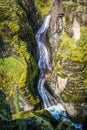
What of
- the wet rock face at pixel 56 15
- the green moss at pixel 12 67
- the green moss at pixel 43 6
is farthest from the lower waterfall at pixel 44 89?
the green moss at pixel 43 6

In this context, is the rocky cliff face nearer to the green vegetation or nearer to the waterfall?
the green vegetation

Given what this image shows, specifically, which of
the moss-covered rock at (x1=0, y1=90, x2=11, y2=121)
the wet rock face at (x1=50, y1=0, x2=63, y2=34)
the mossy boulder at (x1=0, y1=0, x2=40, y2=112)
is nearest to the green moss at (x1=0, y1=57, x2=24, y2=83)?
the mossy boulder at (x1=0, y1=0, x2=40, y2=112)

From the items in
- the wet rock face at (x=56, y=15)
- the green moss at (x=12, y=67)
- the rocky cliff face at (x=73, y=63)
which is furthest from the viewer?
the wet rock face at (x=56, y=15)

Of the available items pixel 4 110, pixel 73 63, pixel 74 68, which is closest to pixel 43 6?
pixel 73 63

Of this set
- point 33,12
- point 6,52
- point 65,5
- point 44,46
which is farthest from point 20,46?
point 33,12

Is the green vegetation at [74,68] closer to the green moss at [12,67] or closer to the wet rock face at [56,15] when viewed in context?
the green moss at [12,67]

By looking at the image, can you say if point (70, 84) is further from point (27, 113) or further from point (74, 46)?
point (27, 113)

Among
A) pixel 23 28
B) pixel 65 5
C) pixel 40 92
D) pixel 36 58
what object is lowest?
pixel 40 92

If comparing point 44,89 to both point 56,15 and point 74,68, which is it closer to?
point 74,68
